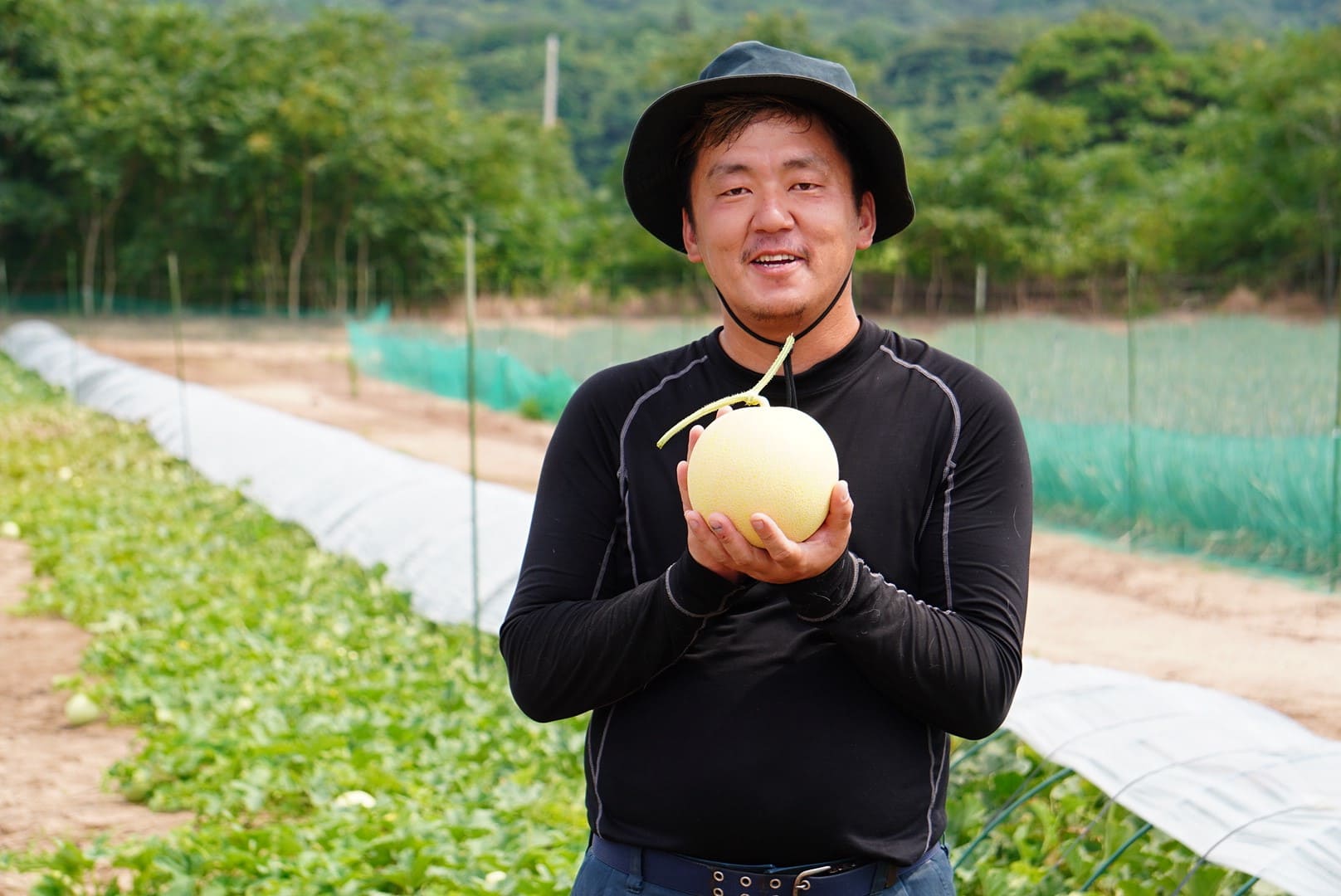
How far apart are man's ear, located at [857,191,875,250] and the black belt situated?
786 mm

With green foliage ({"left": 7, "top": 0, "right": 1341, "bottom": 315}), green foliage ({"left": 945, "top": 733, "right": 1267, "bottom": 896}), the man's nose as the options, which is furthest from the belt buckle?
green foliage ({"left": 7, "top": 0, "right": 1341, "bottom": 315})

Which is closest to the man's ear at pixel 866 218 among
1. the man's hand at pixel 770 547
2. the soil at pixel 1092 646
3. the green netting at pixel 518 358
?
the man's hand at pixel 770 547

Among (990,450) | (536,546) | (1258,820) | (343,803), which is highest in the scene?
(990,450)

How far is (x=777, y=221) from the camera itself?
162 centimetres

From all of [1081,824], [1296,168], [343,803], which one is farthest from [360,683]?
[1296,168]

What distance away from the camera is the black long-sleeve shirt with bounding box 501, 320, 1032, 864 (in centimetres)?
158

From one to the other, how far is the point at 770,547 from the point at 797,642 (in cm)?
27

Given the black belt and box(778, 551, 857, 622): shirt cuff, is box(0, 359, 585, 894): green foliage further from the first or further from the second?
box(778, 551, 857, 622): shirt cuff

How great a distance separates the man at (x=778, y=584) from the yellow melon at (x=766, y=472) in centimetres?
4

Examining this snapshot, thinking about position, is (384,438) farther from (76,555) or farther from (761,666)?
(761,666)

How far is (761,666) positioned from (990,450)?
0.38m

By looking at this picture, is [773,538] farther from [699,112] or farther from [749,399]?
[699,112]

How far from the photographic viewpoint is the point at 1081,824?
3.70 metres

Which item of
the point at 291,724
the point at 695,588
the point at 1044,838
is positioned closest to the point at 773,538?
the point at 695,588
